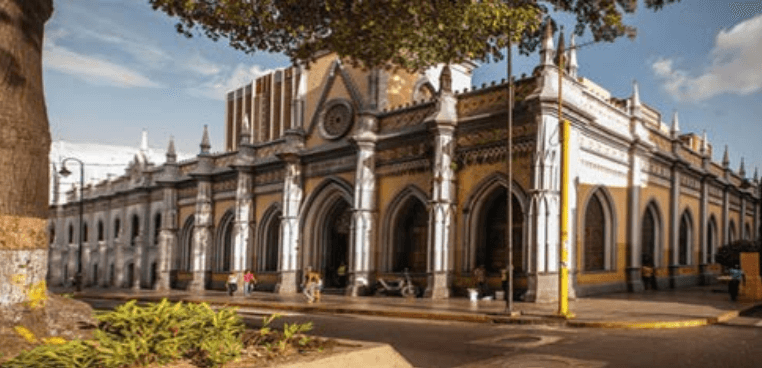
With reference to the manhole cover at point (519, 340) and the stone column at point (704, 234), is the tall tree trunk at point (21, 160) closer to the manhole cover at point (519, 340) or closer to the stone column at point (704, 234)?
the manhole cover at point (519, 340)

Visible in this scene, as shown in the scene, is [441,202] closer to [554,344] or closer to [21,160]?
[554,344]

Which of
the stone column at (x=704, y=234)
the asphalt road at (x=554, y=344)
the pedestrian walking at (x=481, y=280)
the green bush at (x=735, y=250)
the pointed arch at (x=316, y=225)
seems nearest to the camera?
the asphalt road at (x=554, y=344)

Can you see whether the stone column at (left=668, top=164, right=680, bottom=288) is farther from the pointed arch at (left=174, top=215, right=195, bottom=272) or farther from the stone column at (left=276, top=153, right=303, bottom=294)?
the pointed arch at (left=174, top=215, right=195, bottom=272)

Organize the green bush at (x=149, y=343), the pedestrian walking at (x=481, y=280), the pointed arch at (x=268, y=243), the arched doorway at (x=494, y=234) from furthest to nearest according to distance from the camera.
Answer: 1. the pointed arch at (x=268, y=243)
2. the arched doorway at (x=494, y=234)
3. the pedestrian walking at (x=481, y=280)
4. the green bush at (x=149, y=343)

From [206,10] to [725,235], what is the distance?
3374 centimetres

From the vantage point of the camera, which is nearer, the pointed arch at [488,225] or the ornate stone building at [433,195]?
the ornate stone building at [433,195]

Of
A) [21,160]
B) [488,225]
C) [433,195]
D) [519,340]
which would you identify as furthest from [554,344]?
[488,225]

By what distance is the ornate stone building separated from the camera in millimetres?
21359

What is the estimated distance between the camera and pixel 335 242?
2928 centimetres

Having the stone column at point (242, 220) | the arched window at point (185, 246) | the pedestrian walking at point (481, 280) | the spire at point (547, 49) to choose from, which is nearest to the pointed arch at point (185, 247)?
the arched window at point (185, 246)

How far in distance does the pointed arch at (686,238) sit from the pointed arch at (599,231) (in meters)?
9.66

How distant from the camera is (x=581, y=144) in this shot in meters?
22.2

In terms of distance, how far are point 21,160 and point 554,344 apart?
8.58 metres

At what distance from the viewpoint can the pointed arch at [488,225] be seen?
71.2ft
